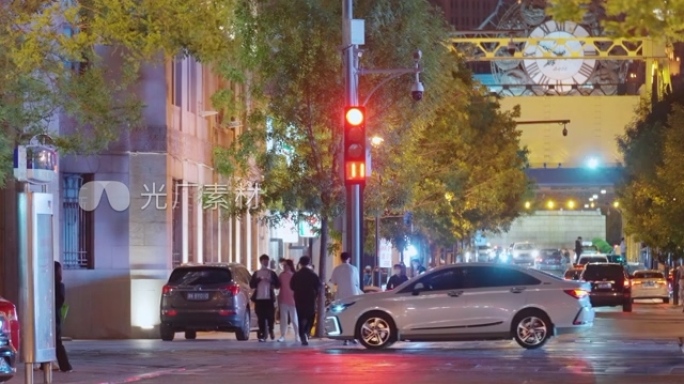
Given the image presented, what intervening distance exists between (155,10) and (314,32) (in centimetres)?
1058

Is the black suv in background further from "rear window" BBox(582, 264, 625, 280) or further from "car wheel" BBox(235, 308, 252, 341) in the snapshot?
"car wheel" BBox(235, 308, 252, 341)

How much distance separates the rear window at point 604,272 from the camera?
46.6 m

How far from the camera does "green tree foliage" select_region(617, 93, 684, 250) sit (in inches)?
2039

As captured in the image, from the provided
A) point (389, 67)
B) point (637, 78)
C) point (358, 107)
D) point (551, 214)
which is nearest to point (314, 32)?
point (389, 67)

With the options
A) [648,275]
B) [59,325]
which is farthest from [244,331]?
[648,275]

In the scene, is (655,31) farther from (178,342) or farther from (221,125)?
(221,125)

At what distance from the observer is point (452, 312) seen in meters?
25.1

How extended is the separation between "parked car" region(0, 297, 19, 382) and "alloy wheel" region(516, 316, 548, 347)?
11309 mm

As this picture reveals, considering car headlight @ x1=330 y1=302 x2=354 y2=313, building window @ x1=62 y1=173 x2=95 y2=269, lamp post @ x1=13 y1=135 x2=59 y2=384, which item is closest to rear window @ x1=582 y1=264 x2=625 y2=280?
building window @ x1=62 y1=173 x2=95 y2=269

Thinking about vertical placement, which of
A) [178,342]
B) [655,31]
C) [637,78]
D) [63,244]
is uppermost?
[637,78]

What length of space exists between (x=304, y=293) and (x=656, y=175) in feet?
115

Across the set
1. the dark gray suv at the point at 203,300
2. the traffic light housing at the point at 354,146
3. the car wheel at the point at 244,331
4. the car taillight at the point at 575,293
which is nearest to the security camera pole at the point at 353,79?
the traffic light housing at the point at 354,146

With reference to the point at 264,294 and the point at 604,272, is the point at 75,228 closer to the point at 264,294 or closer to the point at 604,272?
the point at 264,294

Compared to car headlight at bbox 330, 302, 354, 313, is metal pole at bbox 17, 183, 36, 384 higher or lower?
higher
